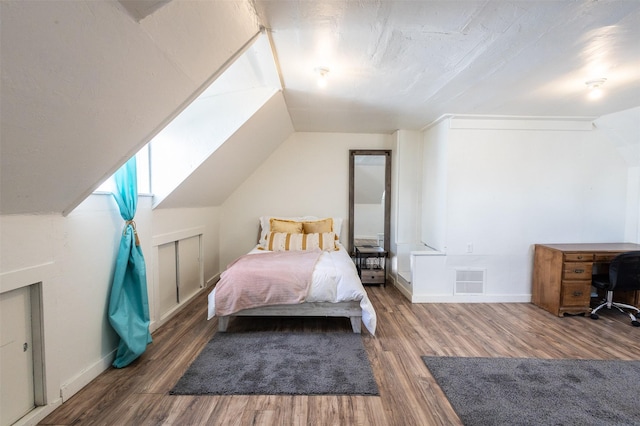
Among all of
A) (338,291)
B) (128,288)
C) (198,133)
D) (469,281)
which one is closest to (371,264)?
(469,281)

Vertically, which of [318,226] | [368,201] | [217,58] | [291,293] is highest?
[217,58]

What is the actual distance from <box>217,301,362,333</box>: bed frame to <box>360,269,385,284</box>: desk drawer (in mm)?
1434

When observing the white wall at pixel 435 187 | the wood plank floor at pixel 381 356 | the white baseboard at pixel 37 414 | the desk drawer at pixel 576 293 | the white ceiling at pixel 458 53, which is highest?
the white ceiling at pixel 458 53

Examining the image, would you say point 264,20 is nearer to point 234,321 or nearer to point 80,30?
point 80,30

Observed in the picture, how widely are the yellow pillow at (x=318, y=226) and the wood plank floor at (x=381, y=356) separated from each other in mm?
1130

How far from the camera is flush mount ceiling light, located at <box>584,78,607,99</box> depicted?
2.22 metres

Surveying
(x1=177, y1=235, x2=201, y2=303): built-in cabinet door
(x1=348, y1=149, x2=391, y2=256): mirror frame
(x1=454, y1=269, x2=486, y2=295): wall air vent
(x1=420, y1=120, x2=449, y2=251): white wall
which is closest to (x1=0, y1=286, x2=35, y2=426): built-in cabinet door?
(x1=177, y1=235, x2=201, y2=303): built-in cabinet door

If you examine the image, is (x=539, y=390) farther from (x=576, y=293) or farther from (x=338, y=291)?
(x=576, y=293)

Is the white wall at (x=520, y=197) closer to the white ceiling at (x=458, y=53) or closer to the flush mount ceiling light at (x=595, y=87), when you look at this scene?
the white ceiling at (x=458, y=53)

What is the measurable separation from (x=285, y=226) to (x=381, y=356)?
2.17 metres

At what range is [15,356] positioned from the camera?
1396mm

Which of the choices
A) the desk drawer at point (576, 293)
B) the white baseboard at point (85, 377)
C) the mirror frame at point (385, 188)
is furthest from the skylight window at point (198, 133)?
the desk drawer at point (576, 293)

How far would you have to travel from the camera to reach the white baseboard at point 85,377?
5.31 ft

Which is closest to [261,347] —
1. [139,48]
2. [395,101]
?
[139,48]
